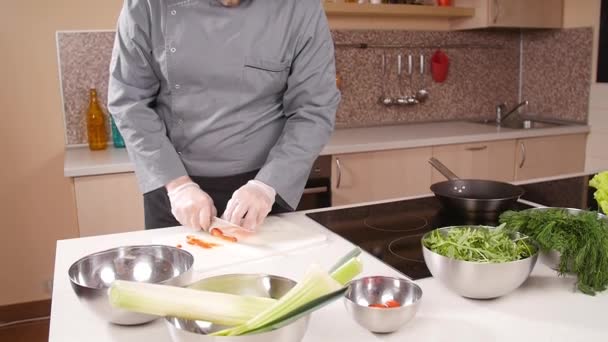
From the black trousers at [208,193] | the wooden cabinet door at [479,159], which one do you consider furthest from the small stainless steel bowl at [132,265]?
the wooden cabinet door at [479,159]

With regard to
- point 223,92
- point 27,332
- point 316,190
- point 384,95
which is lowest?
point 27,332

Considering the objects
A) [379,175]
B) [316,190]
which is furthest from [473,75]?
[316,190]

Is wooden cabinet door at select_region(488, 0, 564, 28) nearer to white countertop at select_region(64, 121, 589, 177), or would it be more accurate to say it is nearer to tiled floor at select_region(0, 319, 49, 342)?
white countertop at select_region(64, 121, 589, 177)

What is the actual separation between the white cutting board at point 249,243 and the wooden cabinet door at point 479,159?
1710 millimetres

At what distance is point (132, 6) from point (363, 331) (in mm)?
948

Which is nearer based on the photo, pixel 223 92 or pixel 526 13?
pixel 223 92

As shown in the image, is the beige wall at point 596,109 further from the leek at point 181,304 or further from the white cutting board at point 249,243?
the leek at point 181,304

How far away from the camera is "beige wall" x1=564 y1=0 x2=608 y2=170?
3.18 metres

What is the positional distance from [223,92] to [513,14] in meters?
2.27

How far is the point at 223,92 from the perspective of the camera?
4.67 ft

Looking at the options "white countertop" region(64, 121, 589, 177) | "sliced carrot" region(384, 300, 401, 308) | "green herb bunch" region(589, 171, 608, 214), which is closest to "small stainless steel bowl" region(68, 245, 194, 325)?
"sliced carrot" region(384, 300, 401, 308)

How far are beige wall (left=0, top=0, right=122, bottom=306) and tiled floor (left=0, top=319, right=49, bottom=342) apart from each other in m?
0.12

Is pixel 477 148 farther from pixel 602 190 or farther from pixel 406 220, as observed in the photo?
pixel 602 190

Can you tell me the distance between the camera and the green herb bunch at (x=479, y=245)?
933 millimetres
